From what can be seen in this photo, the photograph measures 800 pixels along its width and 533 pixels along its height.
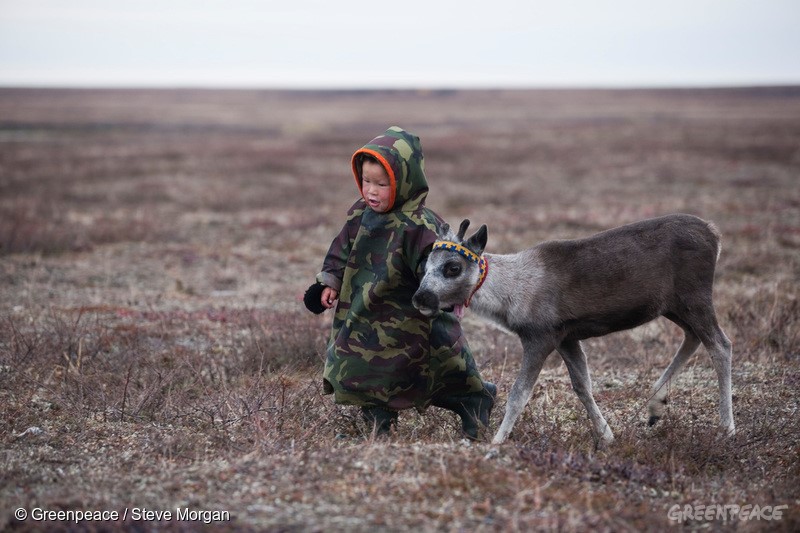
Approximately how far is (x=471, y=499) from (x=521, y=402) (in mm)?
1209

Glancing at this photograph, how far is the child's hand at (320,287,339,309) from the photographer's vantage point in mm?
5684

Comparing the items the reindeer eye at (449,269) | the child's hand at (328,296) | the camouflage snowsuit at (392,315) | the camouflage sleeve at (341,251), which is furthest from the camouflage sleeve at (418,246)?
the child's hand at (328,296)

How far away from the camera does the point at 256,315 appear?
396 inches

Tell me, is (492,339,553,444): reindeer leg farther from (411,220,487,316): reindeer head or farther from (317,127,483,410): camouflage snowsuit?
(411,220,487,316): reindeer head

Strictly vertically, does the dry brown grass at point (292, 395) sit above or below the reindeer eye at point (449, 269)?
below

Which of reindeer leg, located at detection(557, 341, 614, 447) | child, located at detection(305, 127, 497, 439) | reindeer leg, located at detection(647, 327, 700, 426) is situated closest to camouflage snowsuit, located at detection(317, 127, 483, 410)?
child, located at detection(305, 127, 497, 439)

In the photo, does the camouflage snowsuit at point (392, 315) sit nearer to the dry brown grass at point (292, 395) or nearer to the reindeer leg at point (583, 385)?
the dry brown grass at point (292, 395)

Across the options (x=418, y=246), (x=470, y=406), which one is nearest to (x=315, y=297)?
(x=418, y=246)

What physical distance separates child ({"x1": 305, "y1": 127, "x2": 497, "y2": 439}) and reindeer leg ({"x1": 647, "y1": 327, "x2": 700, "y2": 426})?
1633 mm

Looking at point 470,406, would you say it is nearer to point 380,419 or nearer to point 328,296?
point 380,419

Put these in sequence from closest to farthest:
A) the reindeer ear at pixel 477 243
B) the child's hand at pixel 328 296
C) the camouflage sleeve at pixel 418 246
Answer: the reindeer ear at pixel 477 243
the camouflage sleeve at pixel 418 246
the child's hand at pixel 328 296

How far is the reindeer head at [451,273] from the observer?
5262 mm

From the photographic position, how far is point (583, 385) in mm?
5914

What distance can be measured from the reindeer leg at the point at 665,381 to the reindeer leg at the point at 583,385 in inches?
28.2
